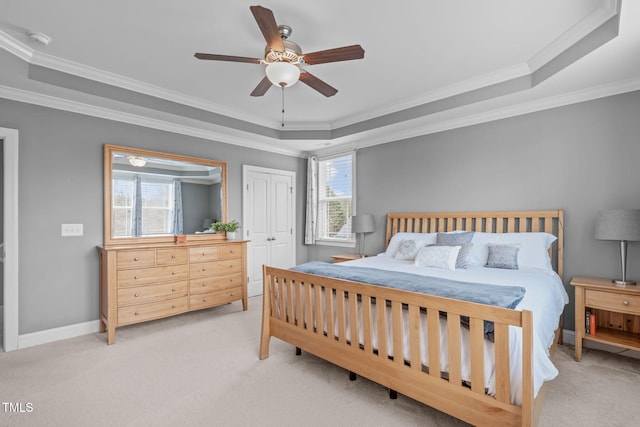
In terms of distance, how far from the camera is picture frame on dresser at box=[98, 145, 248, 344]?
3.30 m

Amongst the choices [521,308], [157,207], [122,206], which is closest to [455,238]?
[521,308]

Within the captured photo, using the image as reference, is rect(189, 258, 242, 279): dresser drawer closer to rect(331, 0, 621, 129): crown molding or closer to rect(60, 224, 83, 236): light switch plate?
rect(60, 224, 83, 236): light switch plate

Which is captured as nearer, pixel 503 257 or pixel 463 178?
pixel 503 257

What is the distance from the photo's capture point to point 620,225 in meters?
2.58

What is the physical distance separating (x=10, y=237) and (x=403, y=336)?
370 centimetres

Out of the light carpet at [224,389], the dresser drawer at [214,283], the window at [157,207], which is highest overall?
the window at [157,207]

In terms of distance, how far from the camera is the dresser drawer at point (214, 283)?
384 cm

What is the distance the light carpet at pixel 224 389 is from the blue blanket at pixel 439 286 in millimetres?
796

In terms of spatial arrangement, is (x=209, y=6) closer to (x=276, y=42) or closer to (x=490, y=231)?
(x=276, y=42)

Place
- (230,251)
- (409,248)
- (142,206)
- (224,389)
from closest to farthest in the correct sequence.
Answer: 1. (224,389)
2. (409,248)
3. (142,206)
4. (230,251)

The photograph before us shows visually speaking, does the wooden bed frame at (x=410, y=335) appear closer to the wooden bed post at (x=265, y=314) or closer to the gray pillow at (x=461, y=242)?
the wooden bed post at (x=265, y=314)

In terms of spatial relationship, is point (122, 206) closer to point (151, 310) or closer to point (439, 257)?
point (151, 310)

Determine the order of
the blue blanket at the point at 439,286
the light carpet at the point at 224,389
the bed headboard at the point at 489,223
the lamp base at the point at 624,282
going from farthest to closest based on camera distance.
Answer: the bed headboard at the point at 489,223 → the lamp base at the point at 624,282 → the light carpet at the point at 224,389 → the blue blanket at the point at 439,286

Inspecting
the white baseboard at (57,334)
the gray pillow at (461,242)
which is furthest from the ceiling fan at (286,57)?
the white baseboard at (57,334)
